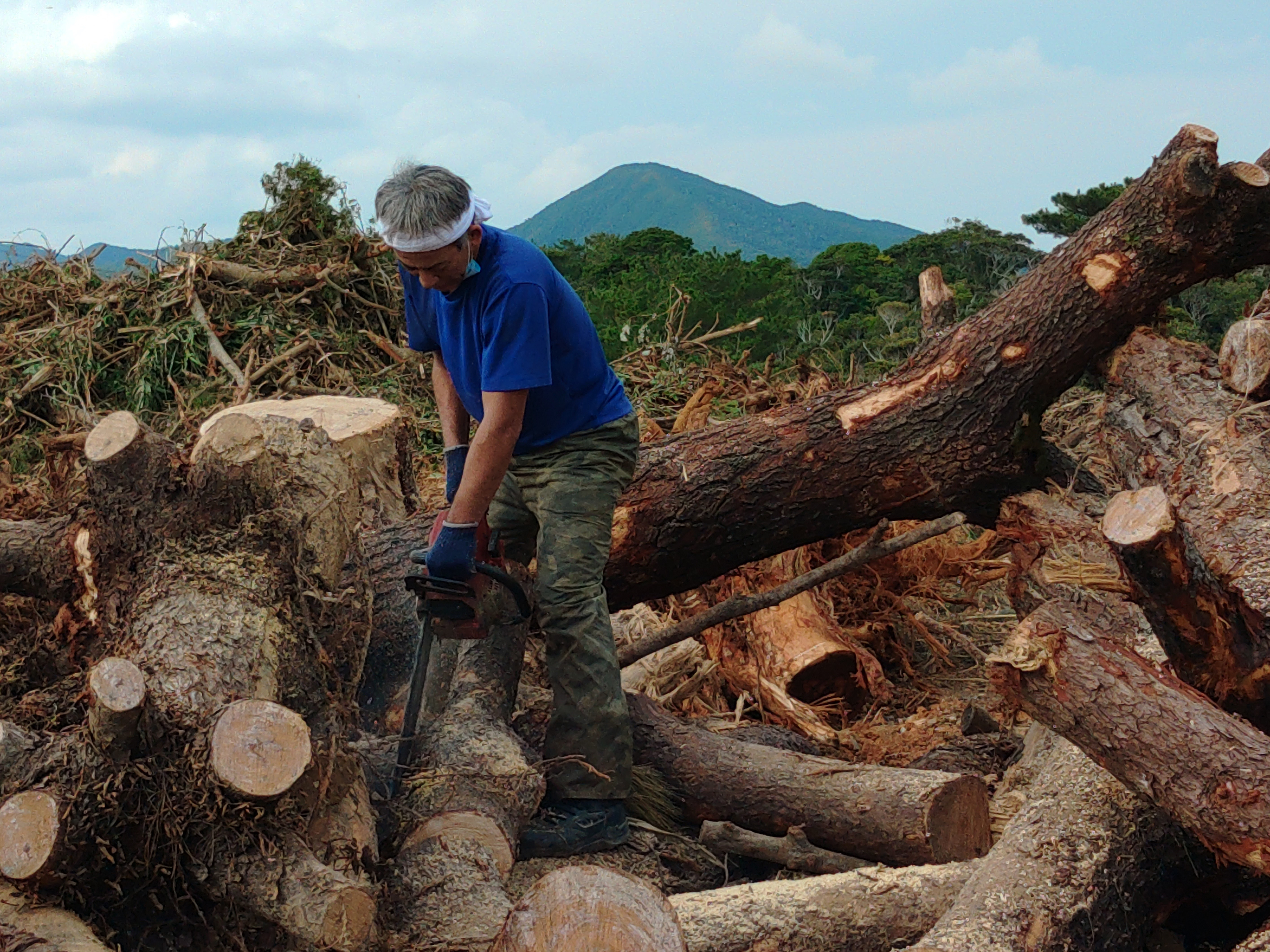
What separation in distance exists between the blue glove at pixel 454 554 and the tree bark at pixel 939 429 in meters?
1.21

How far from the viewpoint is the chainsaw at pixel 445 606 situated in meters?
2.96

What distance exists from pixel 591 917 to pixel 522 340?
1538 millimetres

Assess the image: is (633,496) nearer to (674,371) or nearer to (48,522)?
(48,522)

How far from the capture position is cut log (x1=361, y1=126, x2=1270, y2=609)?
13.4 feet

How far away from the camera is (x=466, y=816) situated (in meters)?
2.76

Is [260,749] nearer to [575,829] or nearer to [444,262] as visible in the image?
[575,829]

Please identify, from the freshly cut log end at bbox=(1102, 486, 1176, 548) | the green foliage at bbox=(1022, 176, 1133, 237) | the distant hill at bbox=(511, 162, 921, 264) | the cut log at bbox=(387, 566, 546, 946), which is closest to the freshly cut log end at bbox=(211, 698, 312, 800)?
the cut log at bbox=(387, 566, 546, 946)

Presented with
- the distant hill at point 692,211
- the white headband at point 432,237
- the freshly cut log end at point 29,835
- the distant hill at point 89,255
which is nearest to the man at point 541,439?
the white headband at point 432,237

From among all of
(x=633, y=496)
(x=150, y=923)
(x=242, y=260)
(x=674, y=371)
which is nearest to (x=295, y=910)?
(x=150, y=923)

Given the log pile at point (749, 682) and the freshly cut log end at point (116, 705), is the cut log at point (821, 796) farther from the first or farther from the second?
the freshly cut log end at point (116, 705)

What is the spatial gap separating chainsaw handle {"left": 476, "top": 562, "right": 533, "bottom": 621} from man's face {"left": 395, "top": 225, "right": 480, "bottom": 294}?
2.55 feet

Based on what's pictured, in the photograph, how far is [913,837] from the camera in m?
3.14

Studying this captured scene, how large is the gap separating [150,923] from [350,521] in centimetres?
112

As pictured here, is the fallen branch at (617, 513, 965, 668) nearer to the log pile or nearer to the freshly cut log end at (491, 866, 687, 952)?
the log pile
